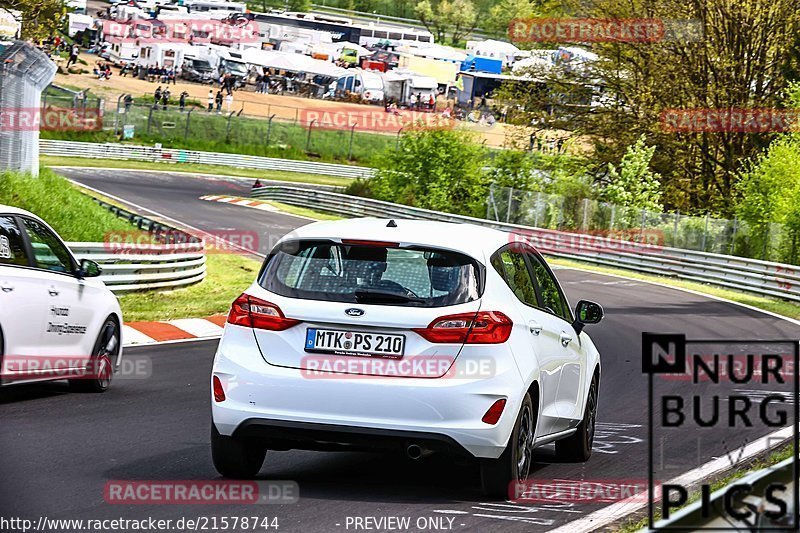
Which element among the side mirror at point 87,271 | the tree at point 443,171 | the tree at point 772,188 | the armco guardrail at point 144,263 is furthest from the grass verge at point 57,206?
the tree at point 443,171

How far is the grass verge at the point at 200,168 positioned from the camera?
59.7 metres

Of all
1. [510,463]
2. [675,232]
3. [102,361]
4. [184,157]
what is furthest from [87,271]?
[184,157]

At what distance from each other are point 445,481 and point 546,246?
32412mm

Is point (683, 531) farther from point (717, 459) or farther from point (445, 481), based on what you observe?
point (717, 459)

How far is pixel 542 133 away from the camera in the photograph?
51.5 metres

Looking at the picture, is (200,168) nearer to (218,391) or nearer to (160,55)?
(160,55)

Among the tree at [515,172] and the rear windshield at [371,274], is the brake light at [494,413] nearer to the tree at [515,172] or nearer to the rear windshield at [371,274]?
the rear windshield at [371,274]

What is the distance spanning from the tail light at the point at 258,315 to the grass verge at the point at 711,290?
2206 cm

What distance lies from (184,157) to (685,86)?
28.0 m

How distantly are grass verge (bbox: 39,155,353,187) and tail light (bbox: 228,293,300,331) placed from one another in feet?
169

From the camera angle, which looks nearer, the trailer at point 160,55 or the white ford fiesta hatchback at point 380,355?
the white ford fiesta hatchback at point 380,355

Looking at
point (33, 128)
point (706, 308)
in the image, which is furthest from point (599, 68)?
point (33, 128)

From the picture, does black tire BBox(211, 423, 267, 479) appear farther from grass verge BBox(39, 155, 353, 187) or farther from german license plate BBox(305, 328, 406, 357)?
grass verge BBox(39, 155, 353, 187)

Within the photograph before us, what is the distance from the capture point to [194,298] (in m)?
22.3
